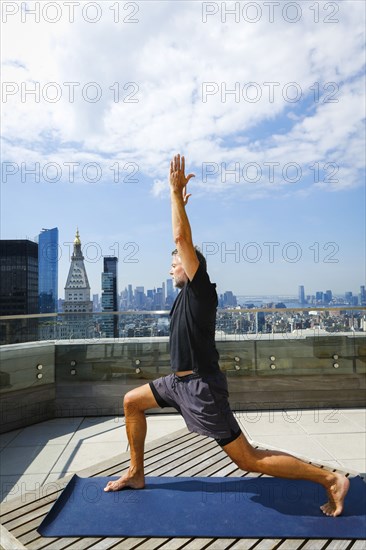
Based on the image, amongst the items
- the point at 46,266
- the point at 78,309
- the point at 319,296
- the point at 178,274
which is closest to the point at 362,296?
the point at 319,296

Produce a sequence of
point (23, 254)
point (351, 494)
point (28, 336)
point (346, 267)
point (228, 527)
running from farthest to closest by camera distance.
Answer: point (23, 254) → point (346, 267) → point (28, 336) → point (351, 494) → point (228, 527)

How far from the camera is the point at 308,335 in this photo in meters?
4.93

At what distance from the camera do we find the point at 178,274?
7.12 feet

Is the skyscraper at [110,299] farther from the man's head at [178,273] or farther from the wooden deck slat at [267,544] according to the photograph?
the wooden deck slat at [267,544]

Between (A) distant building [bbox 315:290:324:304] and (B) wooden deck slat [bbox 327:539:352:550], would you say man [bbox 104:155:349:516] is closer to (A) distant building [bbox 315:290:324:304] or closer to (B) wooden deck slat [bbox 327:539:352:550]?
(B) wooden deck slat [bbox 327:539:352:550]

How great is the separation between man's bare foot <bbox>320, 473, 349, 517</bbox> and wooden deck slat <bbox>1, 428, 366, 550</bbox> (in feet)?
0.78

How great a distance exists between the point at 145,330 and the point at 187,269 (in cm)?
310

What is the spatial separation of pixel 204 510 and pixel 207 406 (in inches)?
22.9

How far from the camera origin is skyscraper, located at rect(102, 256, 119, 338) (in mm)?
4918

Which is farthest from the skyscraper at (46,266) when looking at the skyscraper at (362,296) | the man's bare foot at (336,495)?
the man's bare foot at (336,495)

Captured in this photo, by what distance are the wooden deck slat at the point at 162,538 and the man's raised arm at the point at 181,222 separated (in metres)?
1.24

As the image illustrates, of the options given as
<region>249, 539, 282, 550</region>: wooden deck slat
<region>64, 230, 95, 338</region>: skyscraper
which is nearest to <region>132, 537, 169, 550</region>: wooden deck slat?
<region>249, 539, 282, 550</region>: wooden deck slat

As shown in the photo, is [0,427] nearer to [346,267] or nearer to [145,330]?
[145,330]

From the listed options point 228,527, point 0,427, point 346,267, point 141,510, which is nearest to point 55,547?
point 141,510
